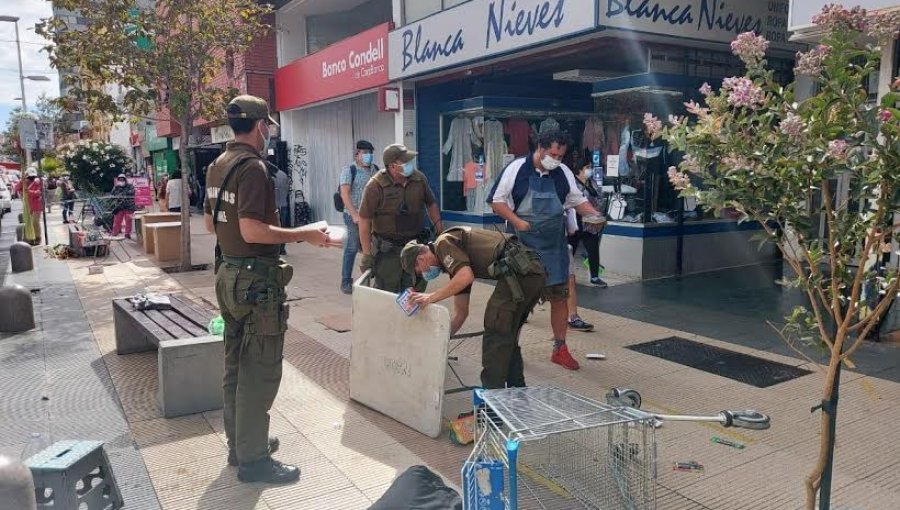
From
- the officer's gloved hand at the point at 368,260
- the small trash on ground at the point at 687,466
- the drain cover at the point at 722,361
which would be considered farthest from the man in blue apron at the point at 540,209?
the small trash on ground at the point at 687,466

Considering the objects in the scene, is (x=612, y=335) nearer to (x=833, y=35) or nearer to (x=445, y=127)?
(x=833, y=35)

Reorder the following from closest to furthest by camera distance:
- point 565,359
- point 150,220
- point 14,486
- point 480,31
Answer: point 14,486 < point 565,359 < point 480,31 < point 150,220

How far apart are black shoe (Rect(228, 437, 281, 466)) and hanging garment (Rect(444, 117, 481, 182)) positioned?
828cm

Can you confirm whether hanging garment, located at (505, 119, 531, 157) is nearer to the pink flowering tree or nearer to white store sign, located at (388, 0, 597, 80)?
white store sign, located at (388, 0, 597, 80)

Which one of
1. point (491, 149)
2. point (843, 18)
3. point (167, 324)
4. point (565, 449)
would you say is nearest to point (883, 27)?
point (843, 18)

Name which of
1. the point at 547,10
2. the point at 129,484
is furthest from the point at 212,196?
the point at 547,10

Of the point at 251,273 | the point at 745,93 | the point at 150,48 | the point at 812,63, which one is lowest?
the point at 251,273

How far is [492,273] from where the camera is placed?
164 inches

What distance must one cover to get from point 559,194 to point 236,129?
107 inches

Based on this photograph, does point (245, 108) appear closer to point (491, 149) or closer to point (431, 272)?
point (431, 272)

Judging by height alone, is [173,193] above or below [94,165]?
below

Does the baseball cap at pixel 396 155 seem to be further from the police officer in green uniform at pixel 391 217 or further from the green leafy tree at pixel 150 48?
the green leafy tree at pixel 150 48

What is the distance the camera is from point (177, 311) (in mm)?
5887

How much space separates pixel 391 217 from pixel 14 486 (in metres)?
3.77
